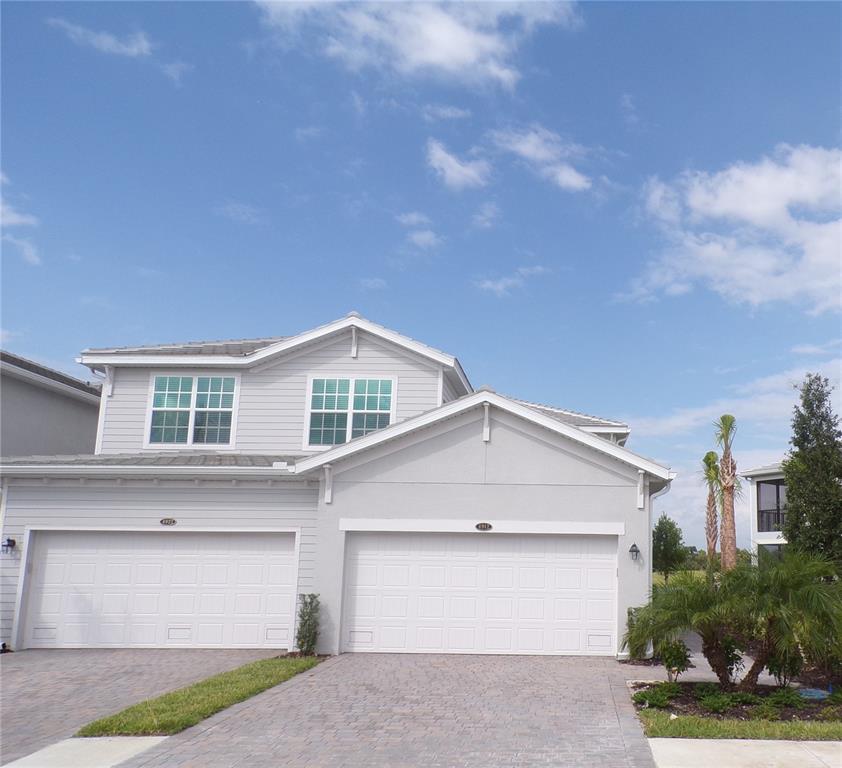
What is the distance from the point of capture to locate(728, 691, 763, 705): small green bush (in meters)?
8.87

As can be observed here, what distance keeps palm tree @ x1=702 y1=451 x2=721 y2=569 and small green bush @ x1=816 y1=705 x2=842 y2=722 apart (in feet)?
65.5

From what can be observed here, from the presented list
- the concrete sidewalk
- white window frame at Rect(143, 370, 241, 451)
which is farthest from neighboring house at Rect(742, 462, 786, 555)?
the concrete sidewalk

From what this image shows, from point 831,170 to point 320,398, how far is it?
11.6 m

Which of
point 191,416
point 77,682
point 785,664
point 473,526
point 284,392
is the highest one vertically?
point 284,392

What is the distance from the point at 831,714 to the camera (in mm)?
8414

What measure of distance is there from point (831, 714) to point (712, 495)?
20828mm

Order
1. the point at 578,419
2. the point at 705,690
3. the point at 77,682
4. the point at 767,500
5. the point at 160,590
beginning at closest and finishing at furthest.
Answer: the point at 705,690, the point at 77,682, the point at 160,590, the point at 578,419, the point at 767,500

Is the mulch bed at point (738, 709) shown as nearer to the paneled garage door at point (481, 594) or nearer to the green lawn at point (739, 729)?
the green lawn at point (739, 729)

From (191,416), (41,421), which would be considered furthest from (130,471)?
(41,421)

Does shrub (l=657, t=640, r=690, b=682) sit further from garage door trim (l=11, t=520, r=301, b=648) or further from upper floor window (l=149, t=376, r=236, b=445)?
upper floor window (l=149, t=376, r=236, b=445)

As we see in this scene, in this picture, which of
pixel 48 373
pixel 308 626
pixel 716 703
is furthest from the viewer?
pixel 48 373

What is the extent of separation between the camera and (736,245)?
17938 millimetres

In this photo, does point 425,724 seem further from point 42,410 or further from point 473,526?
point 42,410

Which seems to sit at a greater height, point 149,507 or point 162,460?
point 162,460
